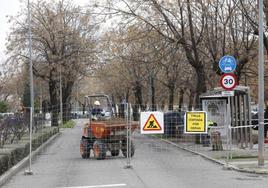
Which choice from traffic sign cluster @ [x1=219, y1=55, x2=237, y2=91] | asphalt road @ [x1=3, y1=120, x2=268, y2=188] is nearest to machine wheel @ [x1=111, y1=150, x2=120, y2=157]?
asphalt road @ [x1=3, y1=120, x2=268, y2=188]

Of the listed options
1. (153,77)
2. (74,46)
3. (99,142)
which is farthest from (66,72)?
(99,142)

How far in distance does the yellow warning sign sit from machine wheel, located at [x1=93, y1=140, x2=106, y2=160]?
3375 millimetres

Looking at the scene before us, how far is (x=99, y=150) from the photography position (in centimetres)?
2044

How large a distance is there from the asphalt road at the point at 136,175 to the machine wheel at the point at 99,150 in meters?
0.26

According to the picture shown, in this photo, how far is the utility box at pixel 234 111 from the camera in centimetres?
2450

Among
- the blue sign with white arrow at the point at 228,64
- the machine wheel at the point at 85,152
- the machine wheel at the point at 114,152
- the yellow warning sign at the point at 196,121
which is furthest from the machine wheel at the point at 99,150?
the blue sign with white arrow at the point at 228,64

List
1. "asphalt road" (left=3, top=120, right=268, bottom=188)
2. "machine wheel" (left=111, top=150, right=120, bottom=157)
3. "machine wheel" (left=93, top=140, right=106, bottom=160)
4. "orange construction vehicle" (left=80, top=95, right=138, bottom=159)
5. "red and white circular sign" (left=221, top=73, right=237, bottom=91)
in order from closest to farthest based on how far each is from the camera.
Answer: "asphalt road" (left=3, top=120, right=268, bottom=188)
"red and white circular sign" (left=221, top=73, right=237, bottom=91)
"orange construction vehicle" (left=80, top=95, right=138, bottom=159)
"machine wheel" (left=93, top=140, right=106, bottom=160)
"machine wheel" (left=111, top=150, right=120, bottom=157)

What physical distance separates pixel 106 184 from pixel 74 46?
39159mm

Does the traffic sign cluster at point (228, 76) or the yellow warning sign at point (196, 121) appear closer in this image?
the traffic sign cluster at point (228, 76)

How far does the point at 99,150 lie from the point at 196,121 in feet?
12.5

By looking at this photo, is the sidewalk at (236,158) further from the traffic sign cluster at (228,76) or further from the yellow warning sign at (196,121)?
the traffic sign cluster at (228,76)

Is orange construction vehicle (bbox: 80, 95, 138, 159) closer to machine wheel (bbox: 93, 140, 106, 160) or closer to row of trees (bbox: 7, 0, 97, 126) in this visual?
machine wheel (bbox: 93, 140, 106, 160)

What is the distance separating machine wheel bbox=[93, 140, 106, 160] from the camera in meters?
20.5

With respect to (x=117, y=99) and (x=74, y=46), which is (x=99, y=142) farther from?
(x=117, y=99)
